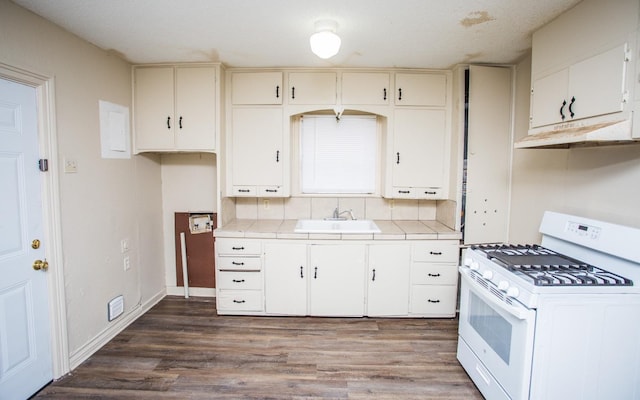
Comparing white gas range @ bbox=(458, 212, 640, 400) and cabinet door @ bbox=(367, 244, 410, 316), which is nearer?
white gas range @ bbox=(458, 212, 640, 400)

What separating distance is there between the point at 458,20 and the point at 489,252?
61.5 inches

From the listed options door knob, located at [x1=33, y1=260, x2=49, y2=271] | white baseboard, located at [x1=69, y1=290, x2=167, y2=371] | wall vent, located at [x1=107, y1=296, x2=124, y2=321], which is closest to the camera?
door knob, located at [x1=33, y1=260, x2=49, y2=271]

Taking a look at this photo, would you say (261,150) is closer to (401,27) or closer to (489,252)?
(401,27)

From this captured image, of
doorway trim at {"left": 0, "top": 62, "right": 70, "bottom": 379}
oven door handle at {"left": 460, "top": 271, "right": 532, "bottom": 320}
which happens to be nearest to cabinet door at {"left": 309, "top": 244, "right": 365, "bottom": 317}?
oven door handle at {"left": 460, "top": 271, "right": 532, "bottom": 320}

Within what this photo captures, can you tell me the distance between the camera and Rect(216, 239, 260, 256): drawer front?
9.62ft

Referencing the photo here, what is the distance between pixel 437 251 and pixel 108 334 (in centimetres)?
294

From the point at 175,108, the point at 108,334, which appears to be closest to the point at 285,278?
the point at 108,334

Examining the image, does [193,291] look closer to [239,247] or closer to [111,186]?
[239,247]

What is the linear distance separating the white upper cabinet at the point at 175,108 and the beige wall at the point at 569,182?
2.80 meters

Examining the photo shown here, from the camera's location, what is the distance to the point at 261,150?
313cm

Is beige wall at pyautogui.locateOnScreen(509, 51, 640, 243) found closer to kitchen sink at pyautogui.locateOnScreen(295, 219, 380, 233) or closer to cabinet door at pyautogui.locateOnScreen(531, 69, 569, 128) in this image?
cabinet door at pyautogui.locateOnScreen(531, 69, 569, 128)

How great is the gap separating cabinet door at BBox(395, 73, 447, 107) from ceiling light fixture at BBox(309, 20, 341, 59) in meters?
1.12

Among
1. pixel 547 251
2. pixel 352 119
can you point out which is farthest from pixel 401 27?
pixel 547 251

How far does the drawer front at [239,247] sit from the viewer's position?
9.62 ft
